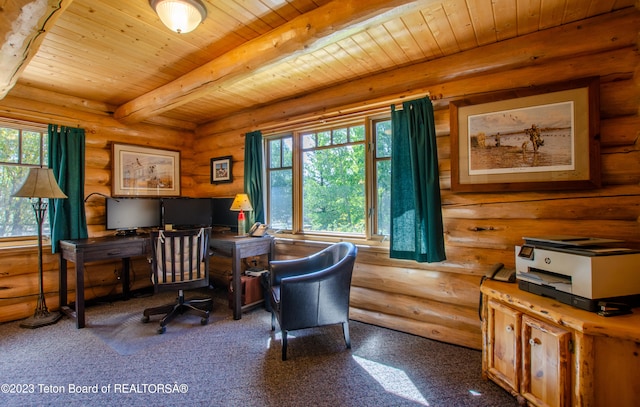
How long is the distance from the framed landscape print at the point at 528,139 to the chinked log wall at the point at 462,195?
82 mm

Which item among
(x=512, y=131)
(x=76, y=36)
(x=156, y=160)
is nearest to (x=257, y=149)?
(x=156, y=160)

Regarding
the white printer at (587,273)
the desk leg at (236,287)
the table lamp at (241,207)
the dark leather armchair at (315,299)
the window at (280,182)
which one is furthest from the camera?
the window at (280,182)

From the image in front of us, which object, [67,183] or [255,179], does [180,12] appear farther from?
[67,183]

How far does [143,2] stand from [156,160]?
2.79 m

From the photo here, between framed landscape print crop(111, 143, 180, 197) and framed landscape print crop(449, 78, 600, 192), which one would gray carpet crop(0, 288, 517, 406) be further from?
framed landscape print crop(111, 143, 180, 197)

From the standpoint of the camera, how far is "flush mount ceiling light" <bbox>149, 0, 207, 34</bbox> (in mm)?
1758

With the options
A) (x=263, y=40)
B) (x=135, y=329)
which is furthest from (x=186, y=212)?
(x=263, y=40)

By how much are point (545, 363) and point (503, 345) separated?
269mm

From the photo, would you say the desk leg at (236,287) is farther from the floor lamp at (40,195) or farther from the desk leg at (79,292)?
the floor lamp at (40,195)

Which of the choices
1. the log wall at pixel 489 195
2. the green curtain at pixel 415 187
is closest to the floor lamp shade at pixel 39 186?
the log wall at pixel 489 195

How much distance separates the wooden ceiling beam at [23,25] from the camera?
1435 millimetres

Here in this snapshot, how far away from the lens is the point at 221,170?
4.32 m

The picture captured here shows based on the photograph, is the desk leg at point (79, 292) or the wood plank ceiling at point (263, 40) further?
the desk leg at point (79, 292)

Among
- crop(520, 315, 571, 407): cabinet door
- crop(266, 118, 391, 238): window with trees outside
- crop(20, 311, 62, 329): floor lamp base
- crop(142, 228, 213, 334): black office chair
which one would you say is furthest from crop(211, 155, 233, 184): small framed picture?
crop(520, 315, 571, 407): cabinet door
